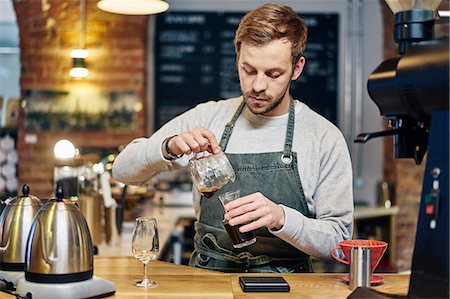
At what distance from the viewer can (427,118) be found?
63.5 inches

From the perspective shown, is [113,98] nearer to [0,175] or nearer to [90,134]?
[90,134]

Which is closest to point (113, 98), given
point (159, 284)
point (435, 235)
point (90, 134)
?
point (90, 134)

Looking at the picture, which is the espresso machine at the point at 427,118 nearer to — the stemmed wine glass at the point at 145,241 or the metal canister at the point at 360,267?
the metal canister at the point at 360,267

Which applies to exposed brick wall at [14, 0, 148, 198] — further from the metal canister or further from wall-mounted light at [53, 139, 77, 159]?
the metal canister

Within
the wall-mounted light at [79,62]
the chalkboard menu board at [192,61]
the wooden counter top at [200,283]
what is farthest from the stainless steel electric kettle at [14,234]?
the chalkboard menu board at [192,61]

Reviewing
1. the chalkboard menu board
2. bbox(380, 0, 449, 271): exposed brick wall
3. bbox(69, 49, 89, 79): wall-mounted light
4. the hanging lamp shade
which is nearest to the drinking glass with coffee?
the hanging lamp shade

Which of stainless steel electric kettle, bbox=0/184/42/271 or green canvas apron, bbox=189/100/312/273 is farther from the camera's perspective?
green canvas apron, bbox=189/100/312/273

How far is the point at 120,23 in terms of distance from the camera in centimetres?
602

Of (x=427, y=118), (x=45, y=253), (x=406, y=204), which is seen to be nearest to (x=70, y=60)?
(x=406, y=204)

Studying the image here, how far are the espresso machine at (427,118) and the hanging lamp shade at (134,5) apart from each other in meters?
1.56

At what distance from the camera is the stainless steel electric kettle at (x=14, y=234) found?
1899 mm

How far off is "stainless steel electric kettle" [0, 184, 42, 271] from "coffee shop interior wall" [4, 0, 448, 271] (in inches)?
163

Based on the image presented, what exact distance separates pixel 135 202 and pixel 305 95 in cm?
242

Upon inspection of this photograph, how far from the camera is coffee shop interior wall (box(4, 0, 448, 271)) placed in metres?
5.96
